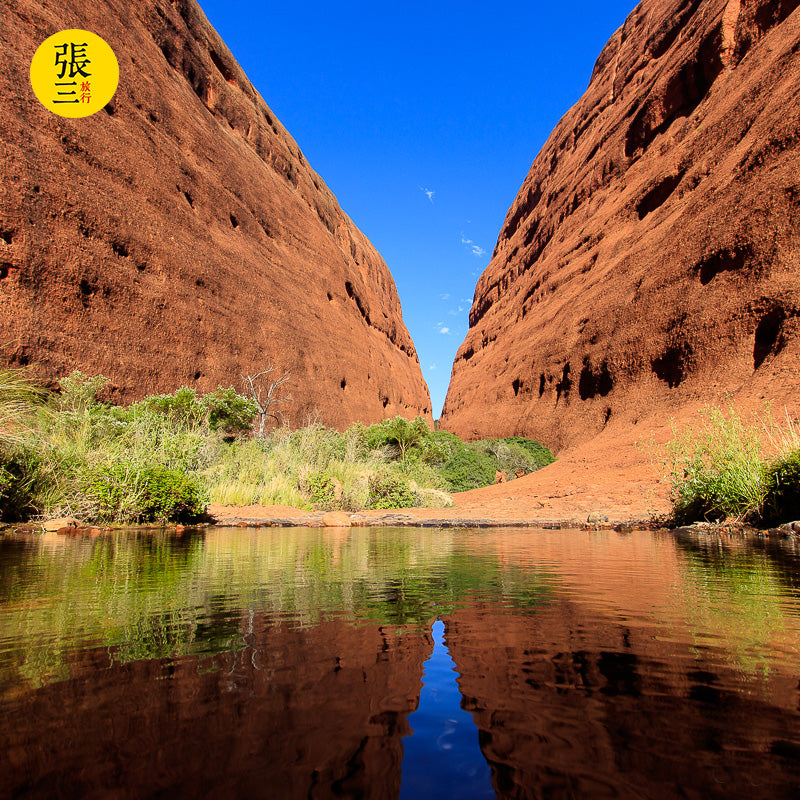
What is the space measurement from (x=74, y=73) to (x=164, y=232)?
5.61m

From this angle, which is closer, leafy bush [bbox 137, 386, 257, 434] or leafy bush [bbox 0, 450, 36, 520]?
leafy bush [bbox 0, 450, 36, 520]

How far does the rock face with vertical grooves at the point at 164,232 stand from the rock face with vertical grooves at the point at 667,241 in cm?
1376

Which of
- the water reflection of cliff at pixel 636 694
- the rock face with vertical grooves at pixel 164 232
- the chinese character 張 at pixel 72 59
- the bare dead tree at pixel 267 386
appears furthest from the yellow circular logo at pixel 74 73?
the water reflection of cliff at pixel 636 694

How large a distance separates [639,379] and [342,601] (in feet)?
65.9

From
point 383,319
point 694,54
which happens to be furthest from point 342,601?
point 383,319

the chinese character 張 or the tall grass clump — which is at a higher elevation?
the chinese character 張

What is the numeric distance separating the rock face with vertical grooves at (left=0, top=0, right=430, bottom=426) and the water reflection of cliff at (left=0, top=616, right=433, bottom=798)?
16156 millimetres

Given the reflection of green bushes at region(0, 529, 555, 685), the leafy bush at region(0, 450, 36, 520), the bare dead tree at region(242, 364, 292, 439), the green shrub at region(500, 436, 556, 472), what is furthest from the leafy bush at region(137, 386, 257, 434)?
the green shrub at region(500, 436, 556, 472)

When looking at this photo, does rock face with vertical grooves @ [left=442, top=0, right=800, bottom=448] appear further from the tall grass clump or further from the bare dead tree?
the bare dead tree

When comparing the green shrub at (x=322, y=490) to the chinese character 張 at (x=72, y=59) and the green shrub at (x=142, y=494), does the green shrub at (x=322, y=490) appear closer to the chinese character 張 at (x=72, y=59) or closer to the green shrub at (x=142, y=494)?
the green shrub at (x=142, y=494)

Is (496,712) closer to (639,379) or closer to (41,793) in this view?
(41,793)

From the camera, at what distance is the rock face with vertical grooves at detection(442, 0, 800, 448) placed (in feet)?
48.9

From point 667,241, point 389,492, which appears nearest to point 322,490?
point 389,492

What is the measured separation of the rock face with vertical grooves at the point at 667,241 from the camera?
14891 millimetres
